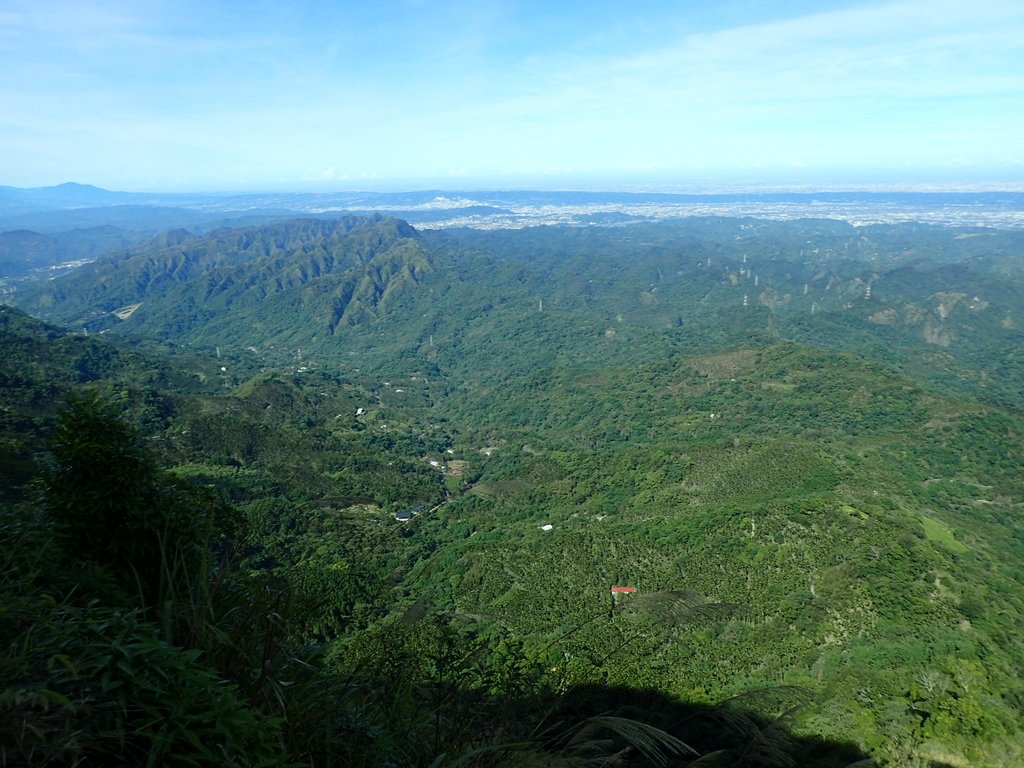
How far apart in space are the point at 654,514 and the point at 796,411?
44.8 m

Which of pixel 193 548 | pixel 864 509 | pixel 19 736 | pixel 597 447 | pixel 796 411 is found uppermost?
pixel 19 736

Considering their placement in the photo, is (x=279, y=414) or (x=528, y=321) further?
(x=528, y=321)

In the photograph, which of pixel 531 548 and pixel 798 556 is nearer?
pixel 798 556

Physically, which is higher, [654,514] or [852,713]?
[852,713]

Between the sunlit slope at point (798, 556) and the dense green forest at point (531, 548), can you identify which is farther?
the sunlit slope at point (798, 556)

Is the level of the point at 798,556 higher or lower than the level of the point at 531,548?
higher

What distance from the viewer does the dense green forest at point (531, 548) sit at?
14.3 ft

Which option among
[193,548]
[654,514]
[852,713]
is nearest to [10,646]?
[193,548]

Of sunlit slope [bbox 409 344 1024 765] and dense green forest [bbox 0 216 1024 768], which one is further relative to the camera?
sunlit slope [bbox 409 344 1024 765]

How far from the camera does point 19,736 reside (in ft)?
9.41

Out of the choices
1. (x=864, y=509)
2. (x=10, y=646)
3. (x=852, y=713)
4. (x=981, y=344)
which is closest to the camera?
(x=10, y=646)

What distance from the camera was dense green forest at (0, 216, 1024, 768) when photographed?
14.3 ft

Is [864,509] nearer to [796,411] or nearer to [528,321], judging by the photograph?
[796,411]

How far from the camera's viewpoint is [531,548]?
4775 centimetres
